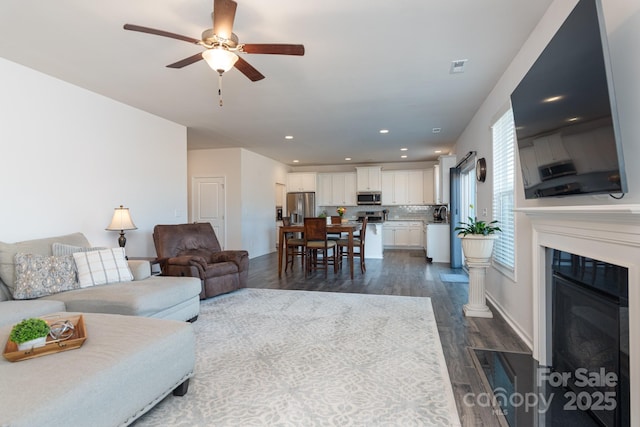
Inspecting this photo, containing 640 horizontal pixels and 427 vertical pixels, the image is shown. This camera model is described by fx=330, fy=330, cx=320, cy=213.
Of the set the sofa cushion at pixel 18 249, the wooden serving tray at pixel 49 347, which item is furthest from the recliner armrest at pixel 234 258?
the wooden serving tray at pixel 49 347

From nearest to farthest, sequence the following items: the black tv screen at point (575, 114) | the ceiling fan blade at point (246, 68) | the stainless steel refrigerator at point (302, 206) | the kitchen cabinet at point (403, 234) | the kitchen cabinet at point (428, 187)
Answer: the black tv screen at point (575, 114), the ceiling fan blade at point (246, 68), the kitchen cabinet at point (428, 187), the kitchen cabinet at point (403, 234), the stainless steel refrigerator at point (302, 206)

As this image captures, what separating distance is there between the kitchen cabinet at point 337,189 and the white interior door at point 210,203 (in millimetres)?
3461

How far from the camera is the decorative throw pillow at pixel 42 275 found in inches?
108

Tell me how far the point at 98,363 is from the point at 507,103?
3.82 metres

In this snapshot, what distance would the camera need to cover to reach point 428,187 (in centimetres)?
934

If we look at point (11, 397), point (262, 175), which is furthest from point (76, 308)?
point (262, 175)

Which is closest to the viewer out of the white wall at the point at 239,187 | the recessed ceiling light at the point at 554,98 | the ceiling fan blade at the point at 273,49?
the recessed ceiling light at the point at 554,98

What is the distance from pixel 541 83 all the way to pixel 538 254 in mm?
1211

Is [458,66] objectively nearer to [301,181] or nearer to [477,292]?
[477,292]

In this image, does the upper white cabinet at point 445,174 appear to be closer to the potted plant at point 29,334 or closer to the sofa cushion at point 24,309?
the sofa cushion at point 24,309

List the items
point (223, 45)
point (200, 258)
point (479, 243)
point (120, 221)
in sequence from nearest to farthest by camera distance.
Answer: point (223, 45), point (479, 243), point (120, 221), point (200, 258)

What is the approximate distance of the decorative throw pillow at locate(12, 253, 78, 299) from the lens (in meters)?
2.75

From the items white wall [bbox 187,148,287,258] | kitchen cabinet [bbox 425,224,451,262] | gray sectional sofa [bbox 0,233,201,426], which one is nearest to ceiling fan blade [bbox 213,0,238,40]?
gray sectional sofa [bbox 0,233,201,426]

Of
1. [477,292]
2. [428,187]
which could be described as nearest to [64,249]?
[477,292]
